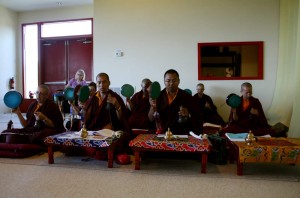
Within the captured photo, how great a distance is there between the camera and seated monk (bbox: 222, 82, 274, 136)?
4.04m

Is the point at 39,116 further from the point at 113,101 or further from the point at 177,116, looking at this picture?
the point at 177,116

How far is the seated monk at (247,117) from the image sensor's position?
159 inches

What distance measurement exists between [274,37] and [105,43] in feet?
13.0

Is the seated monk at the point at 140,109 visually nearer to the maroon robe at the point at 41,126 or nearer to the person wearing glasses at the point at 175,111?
the person wearing glasses at the point at 175,111

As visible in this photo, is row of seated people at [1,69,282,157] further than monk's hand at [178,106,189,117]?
Yes

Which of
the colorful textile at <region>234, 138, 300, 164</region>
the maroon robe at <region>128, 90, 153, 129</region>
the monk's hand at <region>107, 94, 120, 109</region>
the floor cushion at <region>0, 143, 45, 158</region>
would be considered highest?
the monk's hand at <region>107, 94, 120, 109</region>

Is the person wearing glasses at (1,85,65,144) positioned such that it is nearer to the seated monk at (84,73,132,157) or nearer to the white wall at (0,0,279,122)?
the seated monk at (84,73,132,157)

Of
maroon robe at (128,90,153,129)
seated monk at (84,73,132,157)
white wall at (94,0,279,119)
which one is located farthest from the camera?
white wall at (94,0,279,119)

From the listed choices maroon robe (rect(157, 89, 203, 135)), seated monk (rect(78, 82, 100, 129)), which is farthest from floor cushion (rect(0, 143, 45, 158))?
maroon robe (rect(157, 89, 203, 135))

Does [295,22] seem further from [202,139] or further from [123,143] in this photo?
[123,143]

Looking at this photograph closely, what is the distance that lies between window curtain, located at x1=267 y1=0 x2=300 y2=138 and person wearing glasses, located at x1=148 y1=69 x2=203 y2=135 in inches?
90.6

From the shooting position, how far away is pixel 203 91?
5.69 m

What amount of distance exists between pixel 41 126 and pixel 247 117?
3291 mm

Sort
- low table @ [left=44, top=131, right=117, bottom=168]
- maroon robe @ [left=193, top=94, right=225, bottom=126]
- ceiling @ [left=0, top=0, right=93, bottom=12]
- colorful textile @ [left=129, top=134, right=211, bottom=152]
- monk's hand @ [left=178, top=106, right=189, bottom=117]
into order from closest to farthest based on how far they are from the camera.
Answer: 1. colorful textile @ [left=129, top=134, right=211, bottom=152]
2. low table @ [left=44, top=131, right=117, bottom=168]
3. monk's hand @ [left=178, top=106, right=189, bottom=117]
4. maroon robe @ [left=193, top=94, right=225, bottom=126]
5. ceiling @ [left=0, top=0, right=93, bottom=12]
